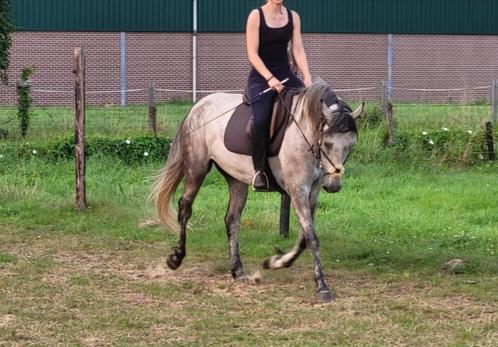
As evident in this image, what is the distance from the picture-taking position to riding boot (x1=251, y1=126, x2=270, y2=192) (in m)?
6.84

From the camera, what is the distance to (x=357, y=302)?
6.38m

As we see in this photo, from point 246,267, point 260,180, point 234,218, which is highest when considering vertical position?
point 260,180

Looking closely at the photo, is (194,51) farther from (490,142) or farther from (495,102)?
(490,142)

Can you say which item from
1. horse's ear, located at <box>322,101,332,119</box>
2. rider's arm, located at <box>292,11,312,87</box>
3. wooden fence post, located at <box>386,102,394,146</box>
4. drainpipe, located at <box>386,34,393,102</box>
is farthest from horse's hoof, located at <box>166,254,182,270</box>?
drainpipe, located at <box>386,34,393,102</box>

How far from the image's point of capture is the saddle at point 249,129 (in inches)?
271

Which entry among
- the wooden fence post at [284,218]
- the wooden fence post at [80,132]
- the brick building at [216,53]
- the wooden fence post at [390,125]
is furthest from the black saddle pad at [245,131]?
the brick building at [216,53]

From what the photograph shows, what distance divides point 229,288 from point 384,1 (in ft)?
95.4

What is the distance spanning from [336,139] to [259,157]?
0.84 meters

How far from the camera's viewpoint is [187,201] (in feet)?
25.5

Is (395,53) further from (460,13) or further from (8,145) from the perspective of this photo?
(8,145)

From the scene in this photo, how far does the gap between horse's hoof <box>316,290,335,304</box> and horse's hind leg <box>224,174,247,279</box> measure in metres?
1.14

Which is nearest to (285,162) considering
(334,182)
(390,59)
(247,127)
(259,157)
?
(259,157)

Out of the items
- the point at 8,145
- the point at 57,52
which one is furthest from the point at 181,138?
the point at 57,52

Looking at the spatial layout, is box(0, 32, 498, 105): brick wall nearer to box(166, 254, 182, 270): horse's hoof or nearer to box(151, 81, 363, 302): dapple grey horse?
box(151, 81, 363, 302): dapple grey horse
